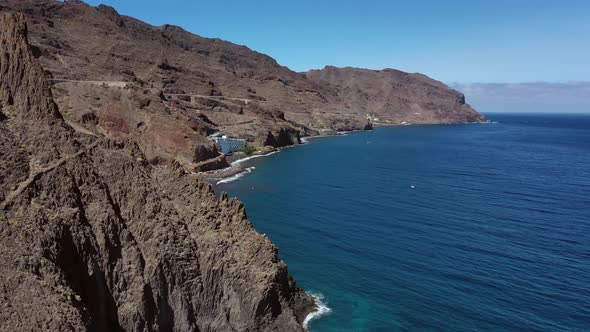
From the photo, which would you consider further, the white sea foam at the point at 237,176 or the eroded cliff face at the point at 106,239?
the white sea foam at the point at 237,176

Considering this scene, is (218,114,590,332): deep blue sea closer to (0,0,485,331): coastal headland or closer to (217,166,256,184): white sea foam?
(217,166,256,184): white sea foam

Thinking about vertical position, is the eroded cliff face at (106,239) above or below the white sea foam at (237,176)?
above

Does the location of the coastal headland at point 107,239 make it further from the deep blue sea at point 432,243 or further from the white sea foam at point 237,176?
the white sea foam at point 237,176

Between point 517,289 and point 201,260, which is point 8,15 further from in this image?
point 517,289

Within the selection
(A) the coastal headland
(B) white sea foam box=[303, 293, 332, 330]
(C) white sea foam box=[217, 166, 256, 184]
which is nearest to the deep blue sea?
(B) white sea foam box=[303, 293, 332, 330]

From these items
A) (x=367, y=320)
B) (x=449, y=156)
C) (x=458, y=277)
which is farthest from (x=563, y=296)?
(x=449, y=156)

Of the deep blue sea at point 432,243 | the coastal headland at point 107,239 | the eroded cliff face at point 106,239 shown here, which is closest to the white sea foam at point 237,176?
the deep blue sea at point 432,243
